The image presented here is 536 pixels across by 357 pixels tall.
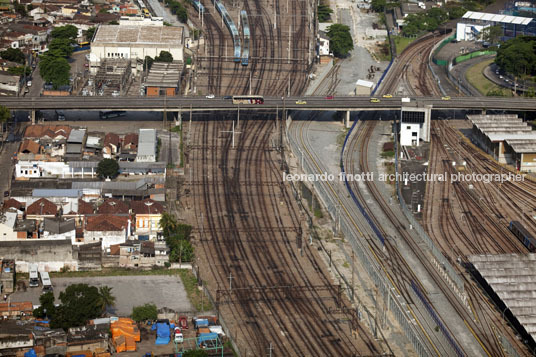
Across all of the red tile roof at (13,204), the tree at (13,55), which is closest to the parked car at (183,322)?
the red tile roof at (13,204)

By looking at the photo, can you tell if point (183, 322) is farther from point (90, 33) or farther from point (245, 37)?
point (245, 37)

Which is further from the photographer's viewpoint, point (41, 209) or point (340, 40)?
point (340, 40)

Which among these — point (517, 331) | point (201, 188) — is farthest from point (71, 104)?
point (517, 331)

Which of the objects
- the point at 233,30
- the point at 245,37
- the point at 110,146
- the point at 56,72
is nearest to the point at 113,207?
the point at 110,146

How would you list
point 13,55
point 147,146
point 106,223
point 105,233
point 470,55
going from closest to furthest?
point 105,233 → point 106,223 → point 147,146 → point 13,55 → point 470,55

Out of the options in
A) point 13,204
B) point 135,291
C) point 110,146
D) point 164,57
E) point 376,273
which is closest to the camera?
point 135,291

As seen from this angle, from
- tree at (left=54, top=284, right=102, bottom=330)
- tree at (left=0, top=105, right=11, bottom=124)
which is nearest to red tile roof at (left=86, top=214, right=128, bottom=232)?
tree at (left=54, top=284, right=102, bottom=330)

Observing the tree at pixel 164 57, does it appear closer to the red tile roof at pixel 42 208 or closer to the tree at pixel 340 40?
the tree at pixel 340 40

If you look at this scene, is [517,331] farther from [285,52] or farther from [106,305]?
[285,52]
